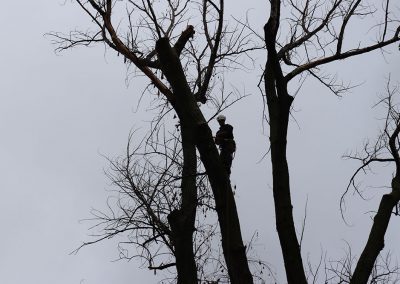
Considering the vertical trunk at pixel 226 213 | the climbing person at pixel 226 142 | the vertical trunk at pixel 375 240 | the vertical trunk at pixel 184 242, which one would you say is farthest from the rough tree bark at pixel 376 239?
the climbing person at pixel 226 142

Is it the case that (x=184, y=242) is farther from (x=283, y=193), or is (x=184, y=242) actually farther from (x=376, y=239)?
(x=376, y=239)

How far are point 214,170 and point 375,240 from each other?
1.10 metres

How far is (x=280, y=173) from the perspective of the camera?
3.65 metres

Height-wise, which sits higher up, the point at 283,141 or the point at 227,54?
the point at 227,54

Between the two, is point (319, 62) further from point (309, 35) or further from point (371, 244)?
Result: point (371, 244)

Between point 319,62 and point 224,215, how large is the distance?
1.60m

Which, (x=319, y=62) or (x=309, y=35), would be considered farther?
(x=309, y=35)

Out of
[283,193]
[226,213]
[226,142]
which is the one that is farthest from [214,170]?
[226,142]

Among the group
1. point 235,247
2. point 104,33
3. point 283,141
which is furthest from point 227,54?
point 235,247

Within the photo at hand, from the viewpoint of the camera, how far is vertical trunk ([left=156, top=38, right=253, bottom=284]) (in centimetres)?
345

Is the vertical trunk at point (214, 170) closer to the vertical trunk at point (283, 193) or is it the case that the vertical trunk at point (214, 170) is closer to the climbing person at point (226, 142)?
the vertical trunk at point (283, 193)

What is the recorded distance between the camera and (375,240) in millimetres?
3539

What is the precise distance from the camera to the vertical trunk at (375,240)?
342 cm

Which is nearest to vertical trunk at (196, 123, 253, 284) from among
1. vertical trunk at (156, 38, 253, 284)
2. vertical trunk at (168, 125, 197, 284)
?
vertical trunk at (156, 38, 253, 284)
